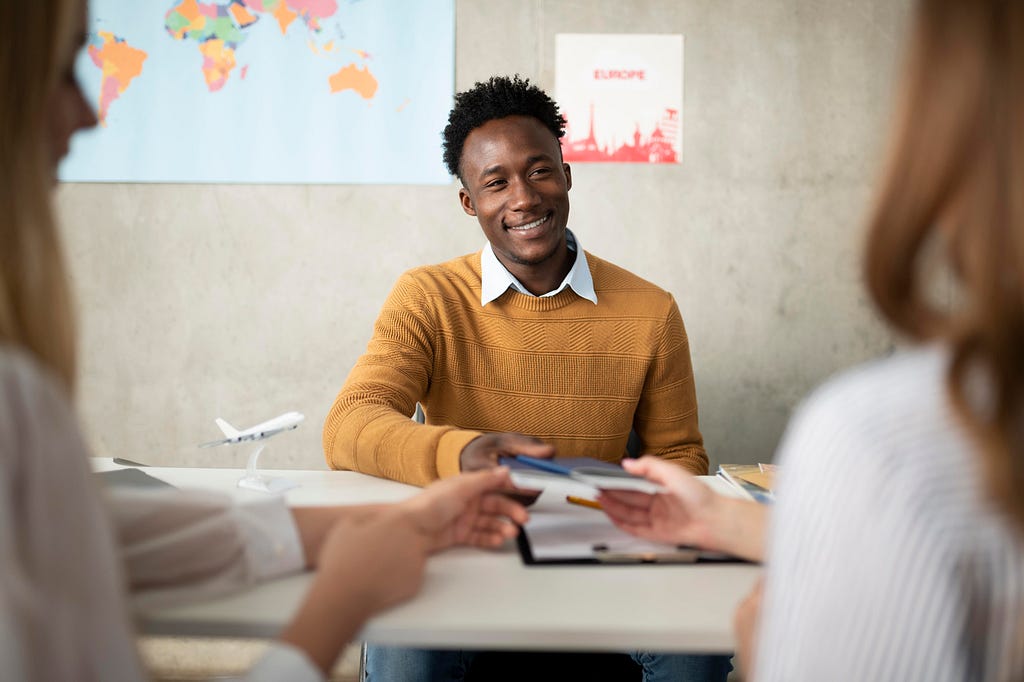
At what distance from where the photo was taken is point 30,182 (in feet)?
2.15

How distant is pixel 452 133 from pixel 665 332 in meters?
0.76

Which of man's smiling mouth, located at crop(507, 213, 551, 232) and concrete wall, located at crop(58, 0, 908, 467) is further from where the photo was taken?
concrete wall, located at crop(58, 0, 908, 467)

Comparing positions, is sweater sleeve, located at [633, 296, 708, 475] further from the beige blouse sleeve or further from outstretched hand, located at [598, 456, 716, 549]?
the beige blouse sleeve

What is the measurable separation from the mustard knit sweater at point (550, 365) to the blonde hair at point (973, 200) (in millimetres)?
1236

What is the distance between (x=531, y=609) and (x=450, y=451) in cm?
42

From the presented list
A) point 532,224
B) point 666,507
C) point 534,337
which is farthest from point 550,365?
point 666,507

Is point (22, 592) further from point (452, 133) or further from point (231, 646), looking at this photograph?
point (231, 646)

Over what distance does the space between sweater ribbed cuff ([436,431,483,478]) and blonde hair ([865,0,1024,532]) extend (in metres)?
0.77

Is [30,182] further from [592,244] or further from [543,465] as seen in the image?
[592,244]

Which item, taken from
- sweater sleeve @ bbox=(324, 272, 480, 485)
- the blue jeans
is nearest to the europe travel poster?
sweater sleeve @ bbox=(324, 272, 480, 485)

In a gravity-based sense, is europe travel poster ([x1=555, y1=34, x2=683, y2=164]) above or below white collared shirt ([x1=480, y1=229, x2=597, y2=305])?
above

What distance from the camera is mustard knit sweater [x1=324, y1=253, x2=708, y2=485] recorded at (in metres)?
1.80

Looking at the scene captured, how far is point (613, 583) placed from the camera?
90 cm

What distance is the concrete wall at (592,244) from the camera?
2.51m
